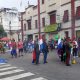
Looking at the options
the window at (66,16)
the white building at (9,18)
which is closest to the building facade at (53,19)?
the window at (66,16)

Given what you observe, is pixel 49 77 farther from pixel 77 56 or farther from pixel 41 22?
pixel 41 22

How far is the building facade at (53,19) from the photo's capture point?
35594 mm

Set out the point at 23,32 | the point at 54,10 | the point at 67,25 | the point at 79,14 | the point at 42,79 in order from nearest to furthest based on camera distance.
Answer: the point at 42,79 → the point at 79,14 → the point at 67,25 → the point at 54,10 → the point at 23,32

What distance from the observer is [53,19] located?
40562mm

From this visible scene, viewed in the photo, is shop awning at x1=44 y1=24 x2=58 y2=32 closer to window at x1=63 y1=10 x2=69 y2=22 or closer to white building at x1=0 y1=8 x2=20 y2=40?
window at x1=63 y1=10 x2=69 y2=22

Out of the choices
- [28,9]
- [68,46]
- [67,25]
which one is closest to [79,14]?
Answer: [67,25]

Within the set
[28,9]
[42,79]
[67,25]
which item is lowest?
[42,79]

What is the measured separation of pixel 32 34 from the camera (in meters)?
48.4

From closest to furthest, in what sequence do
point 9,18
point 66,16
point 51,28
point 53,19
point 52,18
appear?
point 66,16, point 51,28, point 53,19, point 52,18, point 9,18

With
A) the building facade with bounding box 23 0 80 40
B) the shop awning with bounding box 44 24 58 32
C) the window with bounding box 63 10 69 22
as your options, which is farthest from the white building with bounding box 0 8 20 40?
the window with bounding box 63 10 69 22

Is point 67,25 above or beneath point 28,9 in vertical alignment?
beneath

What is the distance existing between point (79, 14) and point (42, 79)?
21.4 meters

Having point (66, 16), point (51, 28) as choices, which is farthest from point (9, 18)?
point (66, 16)

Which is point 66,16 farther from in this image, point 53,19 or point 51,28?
point 53,19
